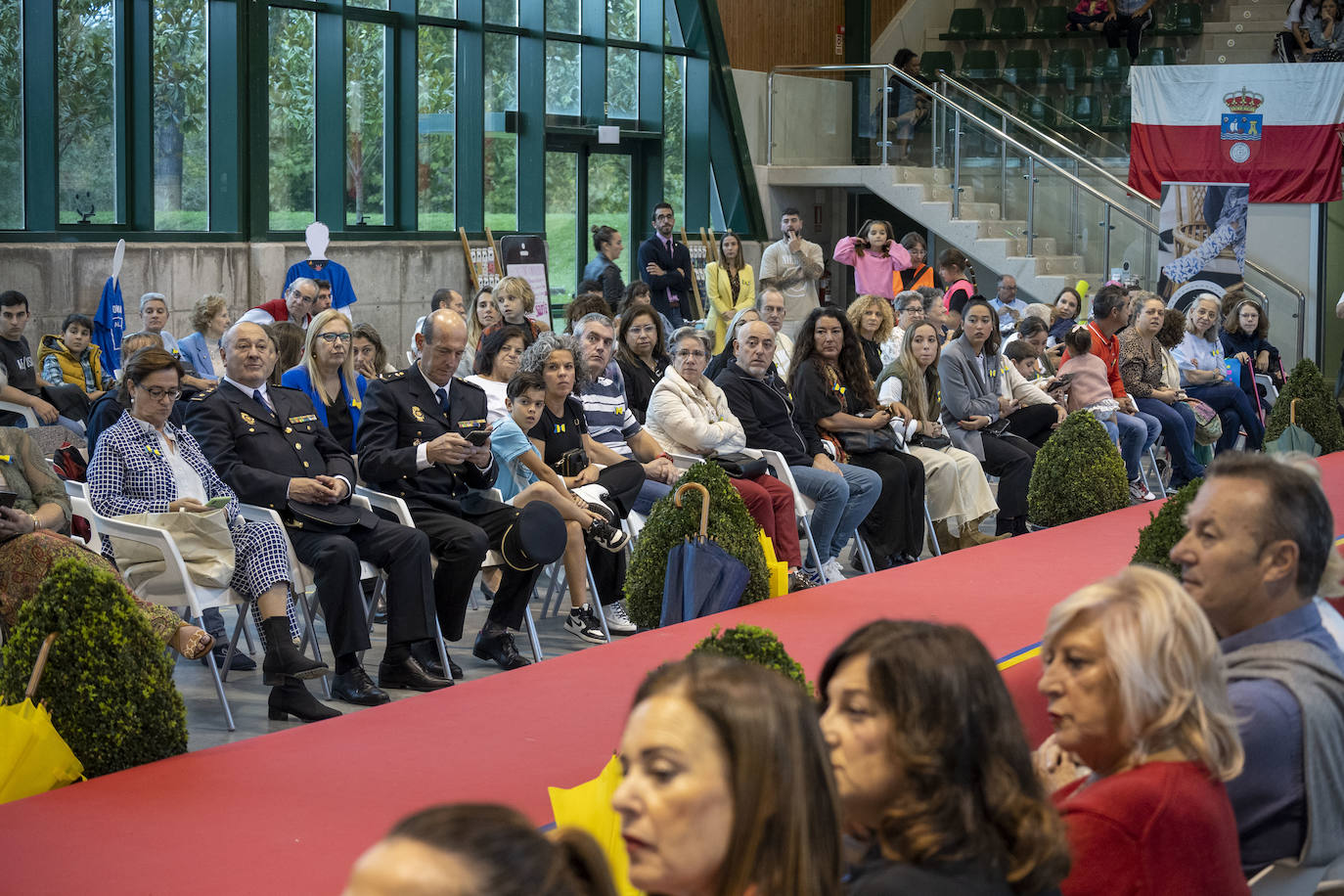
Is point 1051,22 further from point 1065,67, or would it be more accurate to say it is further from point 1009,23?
point 1065,67

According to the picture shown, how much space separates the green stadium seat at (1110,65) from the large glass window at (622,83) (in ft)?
19.1

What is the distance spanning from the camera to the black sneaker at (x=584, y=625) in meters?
6.59

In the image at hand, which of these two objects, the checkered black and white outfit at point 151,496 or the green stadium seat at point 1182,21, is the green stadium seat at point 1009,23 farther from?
the checkered black and white outfit at point 151,496

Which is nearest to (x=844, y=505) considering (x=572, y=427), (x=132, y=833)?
(x=572, y=427)

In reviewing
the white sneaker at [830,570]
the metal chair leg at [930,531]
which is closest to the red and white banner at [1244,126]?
the metal chair leg at [930,531]

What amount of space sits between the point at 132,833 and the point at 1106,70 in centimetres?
1811

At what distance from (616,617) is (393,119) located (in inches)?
352

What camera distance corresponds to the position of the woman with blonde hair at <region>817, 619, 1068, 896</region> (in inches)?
72.0

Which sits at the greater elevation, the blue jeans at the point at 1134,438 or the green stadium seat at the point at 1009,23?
the green stadium seat at the point at 1009,23

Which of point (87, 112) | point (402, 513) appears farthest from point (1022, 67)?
point (402, 513)

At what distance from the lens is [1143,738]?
219 cm

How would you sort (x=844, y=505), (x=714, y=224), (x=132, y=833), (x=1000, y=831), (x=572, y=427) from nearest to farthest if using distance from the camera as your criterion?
(x=1000, y=831) → (x=132, y=833) → (x=572, y=427) → (x=844, y=505) → (x=714, y=224)

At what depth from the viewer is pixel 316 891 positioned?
2686 millimetres

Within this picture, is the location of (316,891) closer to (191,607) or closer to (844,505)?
(191,607)
